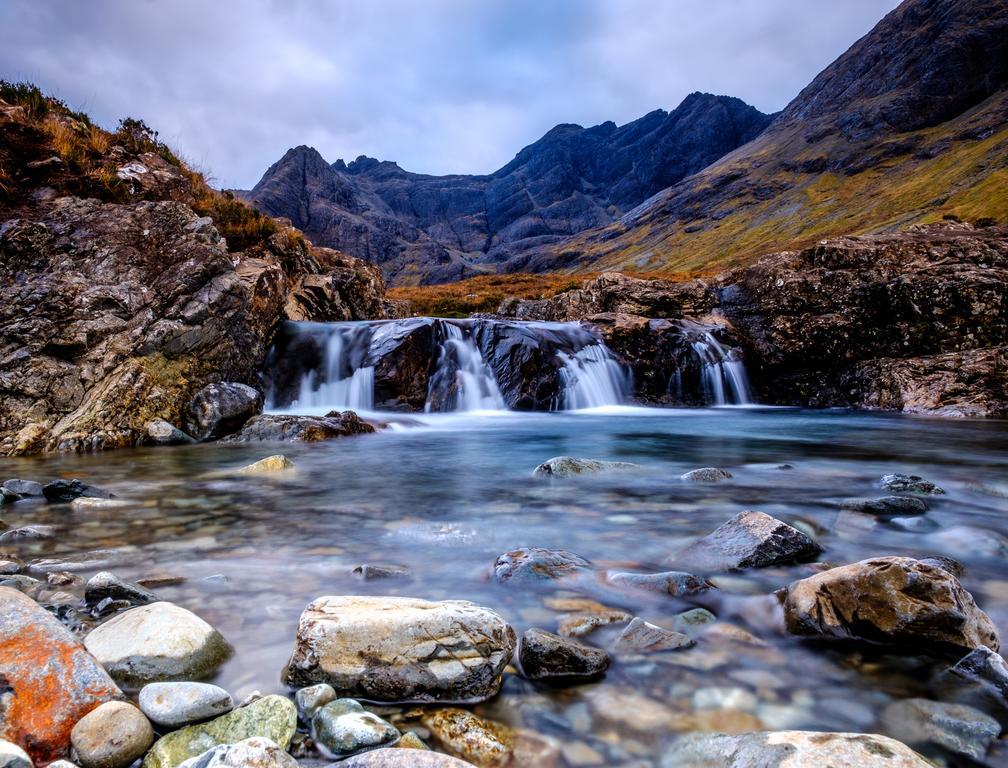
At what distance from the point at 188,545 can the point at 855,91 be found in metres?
187

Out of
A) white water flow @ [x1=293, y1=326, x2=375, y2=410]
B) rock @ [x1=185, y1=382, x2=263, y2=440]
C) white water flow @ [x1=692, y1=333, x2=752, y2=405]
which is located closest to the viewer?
rock @ [x1=185, y1=382, x2=263, y2=440]

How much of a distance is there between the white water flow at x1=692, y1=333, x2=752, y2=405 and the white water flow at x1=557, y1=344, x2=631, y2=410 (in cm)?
284

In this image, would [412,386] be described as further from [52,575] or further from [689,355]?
[52,575]

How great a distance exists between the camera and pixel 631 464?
8.23 m

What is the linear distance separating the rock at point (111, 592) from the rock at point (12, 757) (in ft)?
5.41

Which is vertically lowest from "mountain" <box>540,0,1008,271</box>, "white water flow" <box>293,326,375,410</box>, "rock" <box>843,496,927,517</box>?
"rock" <box>843,496,927,517</box>

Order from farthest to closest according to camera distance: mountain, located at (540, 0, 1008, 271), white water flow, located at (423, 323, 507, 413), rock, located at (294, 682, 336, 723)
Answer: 1. mountain, located at (540, 0, 1008, 271)
2. white water flow, located at (423, 323, 507, 413)
3. rock, located at (294, 682, 336, 723)

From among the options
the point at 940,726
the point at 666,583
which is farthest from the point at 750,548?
the point at 940,726

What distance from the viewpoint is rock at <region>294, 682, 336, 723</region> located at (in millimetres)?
2242

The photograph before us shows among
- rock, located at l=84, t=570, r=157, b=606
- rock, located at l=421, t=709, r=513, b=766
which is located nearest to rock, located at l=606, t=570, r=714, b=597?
rock, located at l=421, t=709, r=513, b=766

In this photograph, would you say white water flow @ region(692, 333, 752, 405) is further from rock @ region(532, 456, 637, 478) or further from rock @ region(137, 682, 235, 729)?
rock @ region(137, 682, 235, 729)

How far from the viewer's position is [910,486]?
252 inches

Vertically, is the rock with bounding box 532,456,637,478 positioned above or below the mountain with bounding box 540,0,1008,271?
below

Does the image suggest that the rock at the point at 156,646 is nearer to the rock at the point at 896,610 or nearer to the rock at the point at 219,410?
the rock at the point at 896,610
